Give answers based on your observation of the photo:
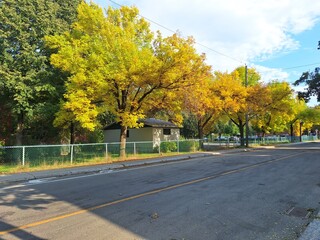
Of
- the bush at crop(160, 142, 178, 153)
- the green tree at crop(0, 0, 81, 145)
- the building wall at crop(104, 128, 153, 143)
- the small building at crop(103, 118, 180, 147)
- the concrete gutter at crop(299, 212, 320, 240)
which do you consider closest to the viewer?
the concrete gutter at crop(299, 212, 320, 240)

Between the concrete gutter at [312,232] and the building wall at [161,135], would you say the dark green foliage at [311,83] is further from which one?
the concrete gutter at [312,232]

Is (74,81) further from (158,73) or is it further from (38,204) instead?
(38,204)

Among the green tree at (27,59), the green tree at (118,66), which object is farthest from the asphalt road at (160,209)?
the green tree at (27,59)

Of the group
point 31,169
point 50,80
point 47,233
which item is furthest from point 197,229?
point 50,80

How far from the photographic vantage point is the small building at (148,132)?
34125mm

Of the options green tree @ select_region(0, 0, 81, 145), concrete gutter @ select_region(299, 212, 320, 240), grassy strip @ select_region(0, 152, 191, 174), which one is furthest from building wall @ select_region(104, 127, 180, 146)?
concrete gutter @ select_region(299, 212, 320, 240)

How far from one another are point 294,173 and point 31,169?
12508 mm

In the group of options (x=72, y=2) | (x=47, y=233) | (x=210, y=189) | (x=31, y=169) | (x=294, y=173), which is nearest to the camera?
(x=47, y=233)

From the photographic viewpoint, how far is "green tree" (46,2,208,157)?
18719 mm

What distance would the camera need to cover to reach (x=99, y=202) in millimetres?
7574

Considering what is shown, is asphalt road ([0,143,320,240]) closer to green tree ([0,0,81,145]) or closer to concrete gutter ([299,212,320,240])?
concrete gutter ([299,212,320,240])

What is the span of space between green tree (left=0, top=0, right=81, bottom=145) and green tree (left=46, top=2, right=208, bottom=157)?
5.81ft

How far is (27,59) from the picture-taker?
69.1 ft

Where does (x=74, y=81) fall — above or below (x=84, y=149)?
above
